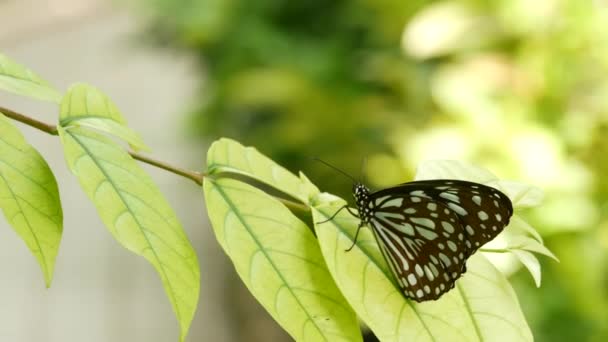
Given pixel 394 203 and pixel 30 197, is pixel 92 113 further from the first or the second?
pixel 394 203

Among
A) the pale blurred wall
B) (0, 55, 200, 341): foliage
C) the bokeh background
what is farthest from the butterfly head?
the pale blurred wall

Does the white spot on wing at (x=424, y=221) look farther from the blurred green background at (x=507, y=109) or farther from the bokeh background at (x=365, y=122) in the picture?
the bokeh background at (x=365, y=122)

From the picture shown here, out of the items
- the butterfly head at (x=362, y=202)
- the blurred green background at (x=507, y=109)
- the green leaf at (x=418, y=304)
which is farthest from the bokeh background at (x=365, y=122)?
the green leaf at (x=418, y=304)

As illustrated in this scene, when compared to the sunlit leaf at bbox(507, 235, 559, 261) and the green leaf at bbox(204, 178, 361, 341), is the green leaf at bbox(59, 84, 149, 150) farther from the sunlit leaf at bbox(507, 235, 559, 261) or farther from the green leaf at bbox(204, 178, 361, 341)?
the sunlit leaf at bbox(507, 235, 559, 261)

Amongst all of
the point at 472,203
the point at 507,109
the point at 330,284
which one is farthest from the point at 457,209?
the point at 507,109

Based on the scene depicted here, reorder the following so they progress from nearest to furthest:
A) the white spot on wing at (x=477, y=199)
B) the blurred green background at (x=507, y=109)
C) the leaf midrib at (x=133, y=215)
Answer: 1. the leaf midrib at (x=133, y=215)
2. the white spot on wing at (x=477, y=199)
3. the blurred green background at (x=507, y=109)

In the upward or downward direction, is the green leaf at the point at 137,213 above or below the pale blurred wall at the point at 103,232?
below

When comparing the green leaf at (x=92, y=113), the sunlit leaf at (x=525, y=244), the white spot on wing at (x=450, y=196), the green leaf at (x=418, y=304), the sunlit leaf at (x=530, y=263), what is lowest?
the green leaf at (x=418, y=304)
